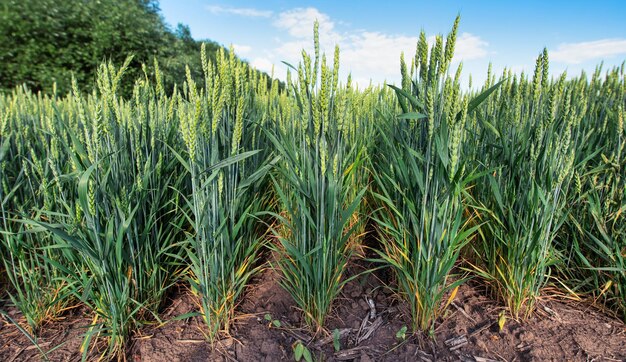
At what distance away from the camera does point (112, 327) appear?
1668 millimetres

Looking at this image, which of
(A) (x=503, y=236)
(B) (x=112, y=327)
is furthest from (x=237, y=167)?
(A) (x=503, y=236)

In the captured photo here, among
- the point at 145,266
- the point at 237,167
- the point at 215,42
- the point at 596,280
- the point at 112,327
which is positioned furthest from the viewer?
the point at 215,42

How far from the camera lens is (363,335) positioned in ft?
6.16

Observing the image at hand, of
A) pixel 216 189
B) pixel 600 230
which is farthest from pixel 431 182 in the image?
pixel 600 230

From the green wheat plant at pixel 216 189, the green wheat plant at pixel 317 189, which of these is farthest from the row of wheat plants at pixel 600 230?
the green wheat plant at pixel 216 189

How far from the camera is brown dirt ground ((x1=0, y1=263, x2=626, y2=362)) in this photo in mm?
1787

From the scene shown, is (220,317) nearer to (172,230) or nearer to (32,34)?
(172,230)

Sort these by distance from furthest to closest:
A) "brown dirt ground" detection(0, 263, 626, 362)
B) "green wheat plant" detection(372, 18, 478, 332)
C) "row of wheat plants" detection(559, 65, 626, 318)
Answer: "row of wheat plants" detection(559, 65, 626, 318), "brown dirt ground" detection(0, 263, 626, 362), "green wheat plant" detection(372, 18, 478, 332)

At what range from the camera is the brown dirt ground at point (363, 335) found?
179cm

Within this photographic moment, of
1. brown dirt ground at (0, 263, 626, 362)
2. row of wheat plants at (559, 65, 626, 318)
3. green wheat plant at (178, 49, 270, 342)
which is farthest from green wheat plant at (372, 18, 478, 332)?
row of wheat plants at (559, 65, 626, 318)

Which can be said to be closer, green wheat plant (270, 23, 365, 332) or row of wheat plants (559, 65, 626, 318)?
green wheat plant (270, 23, 365, 332)

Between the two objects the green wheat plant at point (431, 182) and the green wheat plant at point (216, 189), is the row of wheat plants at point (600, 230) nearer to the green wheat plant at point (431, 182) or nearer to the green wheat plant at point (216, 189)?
the green wheat plant at point (431, 182)

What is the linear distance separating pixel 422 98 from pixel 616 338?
1.62 m

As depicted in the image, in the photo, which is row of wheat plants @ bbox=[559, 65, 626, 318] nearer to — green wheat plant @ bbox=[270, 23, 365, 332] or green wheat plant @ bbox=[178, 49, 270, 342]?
green wheat plant @ bbox=[270, 23, 365, 332]
